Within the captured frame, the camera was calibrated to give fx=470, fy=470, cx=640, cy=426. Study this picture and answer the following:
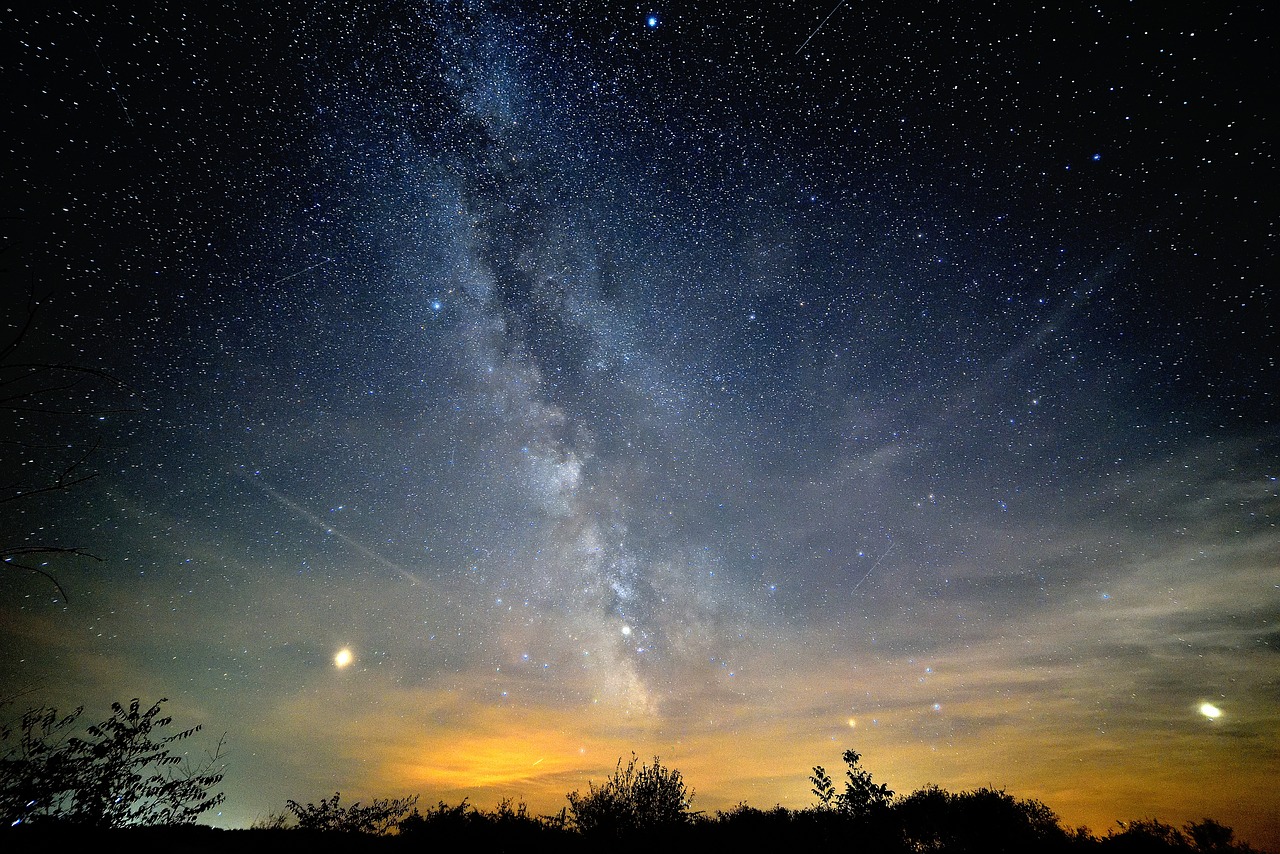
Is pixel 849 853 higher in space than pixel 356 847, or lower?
lower

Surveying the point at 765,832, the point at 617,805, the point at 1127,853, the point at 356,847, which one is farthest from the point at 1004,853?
the point at 356,847

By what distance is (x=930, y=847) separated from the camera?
16.8m

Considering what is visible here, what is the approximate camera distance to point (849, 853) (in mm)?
13586

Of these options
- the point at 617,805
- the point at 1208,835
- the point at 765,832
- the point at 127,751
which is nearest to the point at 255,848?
the point at 127,751

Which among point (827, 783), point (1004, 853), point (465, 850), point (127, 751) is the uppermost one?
point (127, 751)

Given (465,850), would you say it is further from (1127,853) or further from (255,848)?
(1127,853)

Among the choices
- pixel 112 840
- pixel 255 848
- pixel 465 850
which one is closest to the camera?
pixel 112 840

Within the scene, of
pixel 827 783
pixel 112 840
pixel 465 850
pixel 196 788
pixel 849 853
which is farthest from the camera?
pixel 827 783

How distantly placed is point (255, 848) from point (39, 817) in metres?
4.14

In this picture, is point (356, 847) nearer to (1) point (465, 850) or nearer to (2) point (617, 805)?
(1) point (465, 850)

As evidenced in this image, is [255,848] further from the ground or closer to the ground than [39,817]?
closer to the ground

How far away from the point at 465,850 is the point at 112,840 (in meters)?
7.31

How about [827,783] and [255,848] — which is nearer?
[255,848]

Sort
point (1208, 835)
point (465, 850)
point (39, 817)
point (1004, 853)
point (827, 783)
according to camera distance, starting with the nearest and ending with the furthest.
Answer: point (39, 817), point (465, 850), point (827, 783), point (1004, 853), point (1208, 835)
